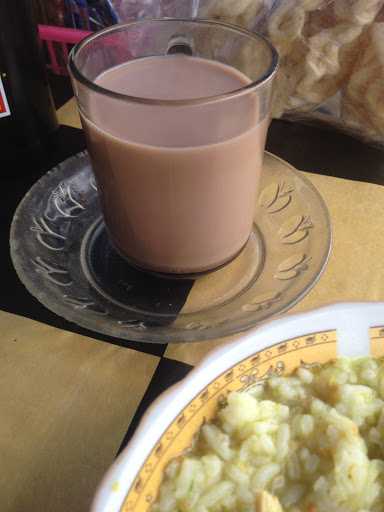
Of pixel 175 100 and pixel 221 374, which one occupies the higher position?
pixel 175 100

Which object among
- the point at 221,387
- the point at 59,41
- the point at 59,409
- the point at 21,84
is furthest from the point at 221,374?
the point at 59,41

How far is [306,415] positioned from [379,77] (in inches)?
21.3

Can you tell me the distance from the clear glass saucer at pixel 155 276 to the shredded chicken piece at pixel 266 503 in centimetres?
19

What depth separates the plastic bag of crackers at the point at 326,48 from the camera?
2.43 feet

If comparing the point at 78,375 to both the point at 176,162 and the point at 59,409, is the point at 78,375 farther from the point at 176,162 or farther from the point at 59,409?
the point at 176,162

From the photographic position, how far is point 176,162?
0.51m

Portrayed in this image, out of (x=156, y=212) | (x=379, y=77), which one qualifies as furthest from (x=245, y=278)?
(x=379, y=77)

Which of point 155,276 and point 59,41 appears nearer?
point 155,276

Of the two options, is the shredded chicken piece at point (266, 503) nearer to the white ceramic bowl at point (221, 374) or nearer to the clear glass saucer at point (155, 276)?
the white ceramic bowl at point (221, 374)

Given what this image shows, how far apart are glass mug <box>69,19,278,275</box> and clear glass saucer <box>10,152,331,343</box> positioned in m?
0.03

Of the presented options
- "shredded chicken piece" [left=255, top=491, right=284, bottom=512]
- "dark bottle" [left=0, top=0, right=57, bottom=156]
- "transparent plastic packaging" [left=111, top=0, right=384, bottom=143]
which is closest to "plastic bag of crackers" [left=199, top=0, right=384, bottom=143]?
"transparent plastic packaging" [left=111, top=0, right=384, bottom=143]

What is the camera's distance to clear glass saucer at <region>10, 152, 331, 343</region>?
54 cm

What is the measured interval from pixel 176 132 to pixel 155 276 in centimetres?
19

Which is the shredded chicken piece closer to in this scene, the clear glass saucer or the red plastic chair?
the clear glass saucer
